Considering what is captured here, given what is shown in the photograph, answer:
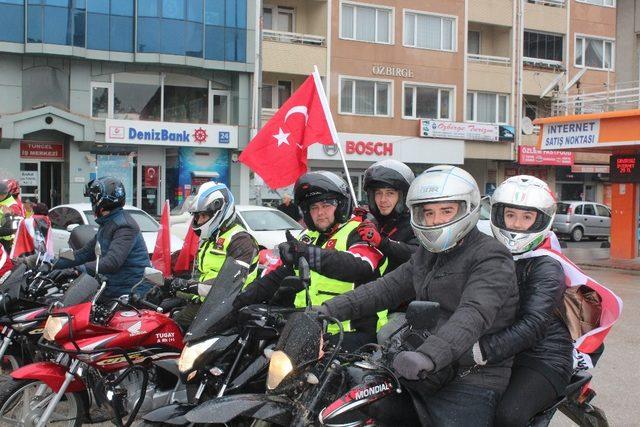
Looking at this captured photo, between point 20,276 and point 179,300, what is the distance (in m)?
1.36

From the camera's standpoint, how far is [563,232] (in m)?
29.2

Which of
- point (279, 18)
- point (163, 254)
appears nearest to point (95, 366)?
point (163, 254)

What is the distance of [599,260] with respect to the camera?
2061cm

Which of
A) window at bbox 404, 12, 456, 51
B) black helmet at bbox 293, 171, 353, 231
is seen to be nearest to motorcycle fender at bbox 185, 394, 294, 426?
black helmet at bbox 293, 171, 353, 231

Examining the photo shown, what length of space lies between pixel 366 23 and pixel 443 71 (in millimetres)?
4241

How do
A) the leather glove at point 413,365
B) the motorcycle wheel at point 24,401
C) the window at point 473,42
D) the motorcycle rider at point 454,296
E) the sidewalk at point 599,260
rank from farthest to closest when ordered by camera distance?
the window at point 473,42 < the sidewalk at point 599,260 < the motorcycle wheel at point 24,401 < the motorcycle rider at point 454,296 < the leather glove at point 413,365

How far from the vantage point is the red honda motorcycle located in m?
4.53

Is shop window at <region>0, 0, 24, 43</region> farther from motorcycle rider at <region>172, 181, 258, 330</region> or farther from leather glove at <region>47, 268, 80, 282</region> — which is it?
motorcycle rider at <region>172, 181, 258, 330</region>

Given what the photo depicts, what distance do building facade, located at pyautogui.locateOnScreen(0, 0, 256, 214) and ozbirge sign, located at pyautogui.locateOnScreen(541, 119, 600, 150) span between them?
11.6 m

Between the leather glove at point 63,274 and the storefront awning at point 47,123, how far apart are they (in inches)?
786

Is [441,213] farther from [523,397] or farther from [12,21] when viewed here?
[12,21]

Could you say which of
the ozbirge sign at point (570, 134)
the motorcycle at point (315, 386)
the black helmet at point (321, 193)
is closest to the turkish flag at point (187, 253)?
the black helmet at point (321, 193)

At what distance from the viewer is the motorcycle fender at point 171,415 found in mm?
3250

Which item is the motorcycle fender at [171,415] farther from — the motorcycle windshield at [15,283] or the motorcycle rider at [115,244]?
the motorcycle windshield at [15,283]
